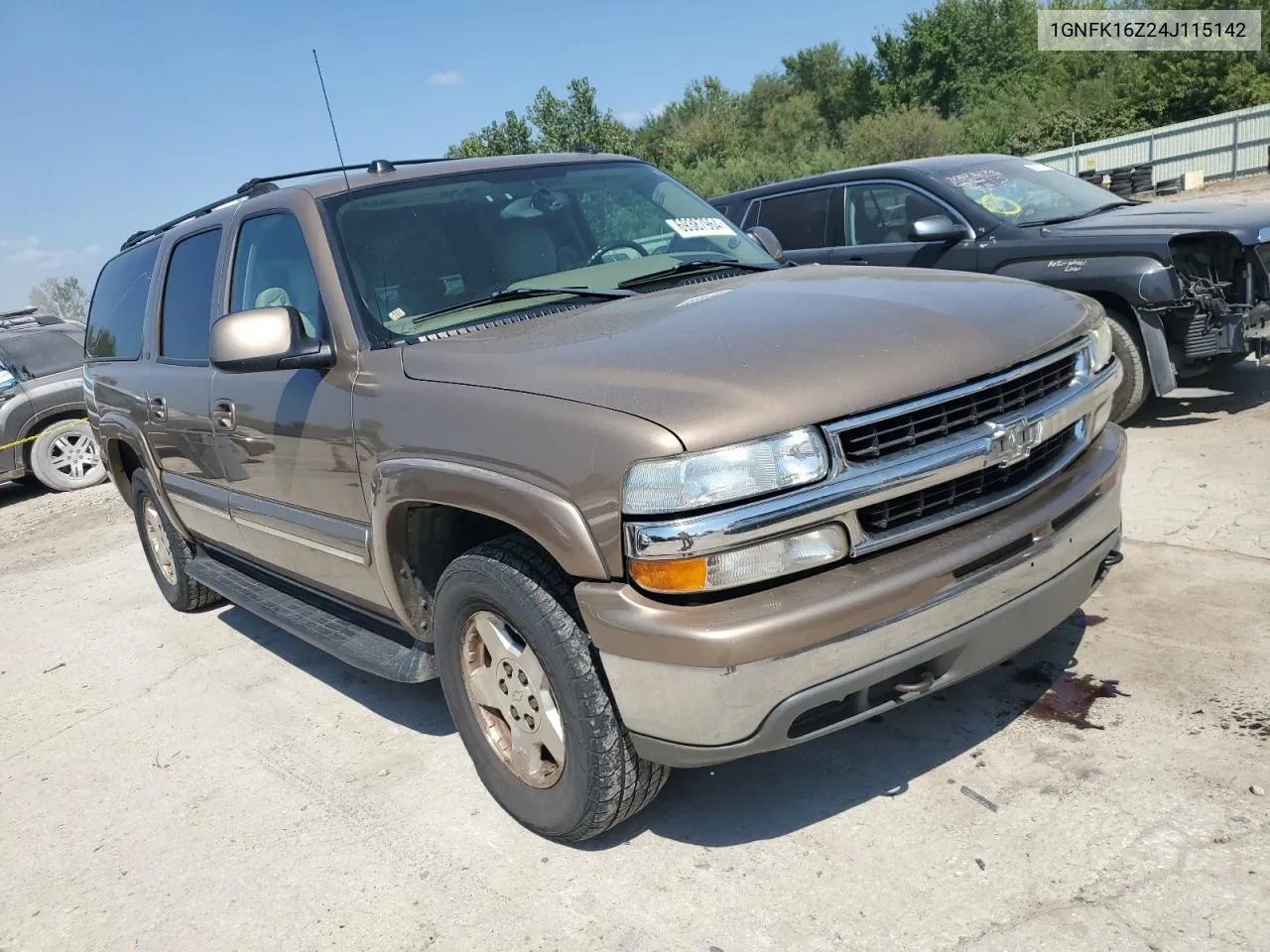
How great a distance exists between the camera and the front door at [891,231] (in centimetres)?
665

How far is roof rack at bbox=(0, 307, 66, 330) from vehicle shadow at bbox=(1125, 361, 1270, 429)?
447 inches

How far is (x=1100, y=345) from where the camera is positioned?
3.01m

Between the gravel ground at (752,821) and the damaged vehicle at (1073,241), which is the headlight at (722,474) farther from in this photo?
the damaged vehicle at (1073,241)

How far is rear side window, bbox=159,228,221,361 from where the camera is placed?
4.25m

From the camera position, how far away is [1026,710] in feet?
10.3

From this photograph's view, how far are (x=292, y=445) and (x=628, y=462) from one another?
1698 millimetres

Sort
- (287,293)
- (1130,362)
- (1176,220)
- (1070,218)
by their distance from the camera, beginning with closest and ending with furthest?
1. (287,293)
2. (1130,362)
3. (1176,220)
4. (1070,218)

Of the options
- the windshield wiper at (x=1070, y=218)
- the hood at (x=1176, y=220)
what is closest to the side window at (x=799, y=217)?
the windshield wiper at (x=1070, y=218)

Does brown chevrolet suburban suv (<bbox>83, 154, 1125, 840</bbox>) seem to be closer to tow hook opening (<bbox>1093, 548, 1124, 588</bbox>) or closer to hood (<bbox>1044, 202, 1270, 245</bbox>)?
tow hook opening (<bbox>1093, 548, 1124, 588</bbox>)

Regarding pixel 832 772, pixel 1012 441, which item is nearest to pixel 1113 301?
pixel 1012 441

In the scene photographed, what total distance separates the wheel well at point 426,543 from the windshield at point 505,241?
570 mm

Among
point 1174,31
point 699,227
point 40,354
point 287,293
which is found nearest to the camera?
point 287,293

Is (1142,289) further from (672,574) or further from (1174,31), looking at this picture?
(1174,31)

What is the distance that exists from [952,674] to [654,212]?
7.19 feet
